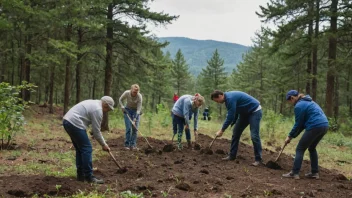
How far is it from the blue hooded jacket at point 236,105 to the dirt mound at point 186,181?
43.0 inches

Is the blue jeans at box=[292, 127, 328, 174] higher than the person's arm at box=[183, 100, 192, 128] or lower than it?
lower

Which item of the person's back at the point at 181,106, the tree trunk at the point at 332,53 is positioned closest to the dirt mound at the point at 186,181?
the person's back at the point at 181,106

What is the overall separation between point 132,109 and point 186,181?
3.82m

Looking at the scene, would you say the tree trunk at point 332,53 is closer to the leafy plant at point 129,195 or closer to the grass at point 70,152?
the grass at point 70,152

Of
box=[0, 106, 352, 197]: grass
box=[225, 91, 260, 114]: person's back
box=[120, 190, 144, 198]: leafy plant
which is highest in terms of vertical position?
box=[225, 91, 260, 114]: person's back

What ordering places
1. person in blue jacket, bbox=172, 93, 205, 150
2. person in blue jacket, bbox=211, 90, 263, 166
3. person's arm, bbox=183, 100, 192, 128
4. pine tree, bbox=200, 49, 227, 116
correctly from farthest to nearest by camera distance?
pine tree, bbox=200, 49, 227, 116
person's arm, bbox=183, 100, 192, 128
person in blue jacket, bbox=172, 93, 205, 150
person in blue jacket, bbox=211, 90, 263, 166

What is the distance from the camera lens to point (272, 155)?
9.46 metres

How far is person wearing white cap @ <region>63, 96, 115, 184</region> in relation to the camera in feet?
17.7

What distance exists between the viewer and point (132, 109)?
9172 millimetres

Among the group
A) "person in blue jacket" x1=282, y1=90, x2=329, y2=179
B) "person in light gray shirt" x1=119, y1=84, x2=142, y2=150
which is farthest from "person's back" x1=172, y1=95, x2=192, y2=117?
"person in blue jacket" x1=282, y1=90, x2=329, y2=179

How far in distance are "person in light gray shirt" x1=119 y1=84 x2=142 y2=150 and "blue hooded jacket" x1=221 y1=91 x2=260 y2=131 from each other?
8.31 ft

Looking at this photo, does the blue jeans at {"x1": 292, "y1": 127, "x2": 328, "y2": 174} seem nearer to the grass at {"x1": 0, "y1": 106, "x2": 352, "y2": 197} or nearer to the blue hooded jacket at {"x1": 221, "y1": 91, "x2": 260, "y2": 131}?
the blue hooded jacket at {"x1": 221, "y1": 91, "x2": 260, "y2": 131}

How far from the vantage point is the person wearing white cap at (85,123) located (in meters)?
5.41

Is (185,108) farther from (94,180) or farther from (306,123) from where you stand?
(94,180)
